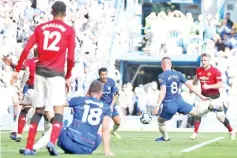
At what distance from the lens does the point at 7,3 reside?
39094 millimetres

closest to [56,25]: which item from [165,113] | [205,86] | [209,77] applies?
[165,113]

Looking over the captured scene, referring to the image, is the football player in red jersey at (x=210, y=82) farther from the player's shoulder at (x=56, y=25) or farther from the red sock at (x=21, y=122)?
the player's shoulder at (x=56, y=25)

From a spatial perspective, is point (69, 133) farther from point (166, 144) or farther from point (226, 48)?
point (226, 48)

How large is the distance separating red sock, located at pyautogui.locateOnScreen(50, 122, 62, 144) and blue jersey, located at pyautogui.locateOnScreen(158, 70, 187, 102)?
6.80m

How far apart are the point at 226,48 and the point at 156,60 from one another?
9.20ft

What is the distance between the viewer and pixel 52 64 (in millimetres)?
14781

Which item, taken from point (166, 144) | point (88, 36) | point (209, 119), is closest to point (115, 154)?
point (166, 144)

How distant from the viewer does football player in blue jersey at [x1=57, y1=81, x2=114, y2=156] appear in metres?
15.0

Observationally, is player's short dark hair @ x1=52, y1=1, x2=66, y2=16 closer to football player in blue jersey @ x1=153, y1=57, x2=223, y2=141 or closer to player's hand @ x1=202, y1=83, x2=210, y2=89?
football player in blue jersey @ x1=153, y1=57, x2=223, y2=141

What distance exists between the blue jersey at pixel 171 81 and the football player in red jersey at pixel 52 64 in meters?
6.61

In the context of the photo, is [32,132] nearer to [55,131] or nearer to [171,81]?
[55,131]

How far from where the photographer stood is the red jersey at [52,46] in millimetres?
14641

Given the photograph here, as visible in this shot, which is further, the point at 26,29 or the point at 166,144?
the point at 26,29

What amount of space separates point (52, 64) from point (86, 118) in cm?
100
